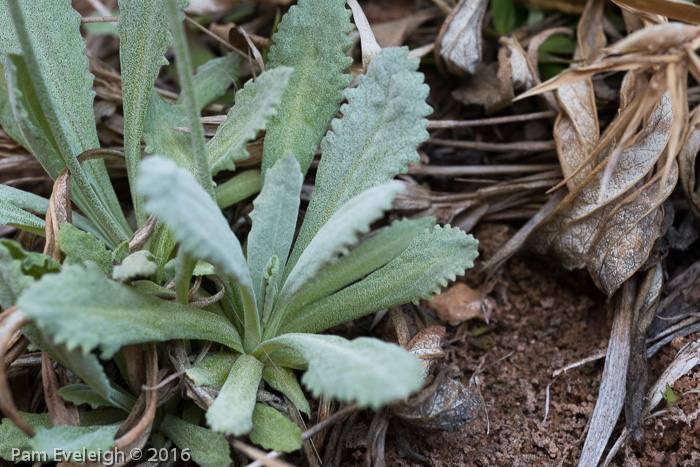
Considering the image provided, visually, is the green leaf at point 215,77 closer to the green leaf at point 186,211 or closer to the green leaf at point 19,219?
the green leaf at point 19,219

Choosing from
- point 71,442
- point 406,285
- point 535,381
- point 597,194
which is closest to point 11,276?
point 71,442

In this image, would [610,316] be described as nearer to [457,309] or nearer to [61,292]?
[457,309]

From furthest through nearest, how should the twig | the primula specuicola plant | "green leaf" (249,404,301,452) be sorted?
the twig
"green leaf" (249,404,301,452)
the primula specuicola plant

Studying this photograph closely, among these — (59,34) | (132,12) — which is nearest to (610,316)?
(132,12)

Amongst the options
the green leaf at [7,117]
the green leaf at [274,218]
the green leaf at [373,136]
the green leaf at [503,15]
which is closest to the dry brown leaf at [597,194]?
the green leaf at [373,136]

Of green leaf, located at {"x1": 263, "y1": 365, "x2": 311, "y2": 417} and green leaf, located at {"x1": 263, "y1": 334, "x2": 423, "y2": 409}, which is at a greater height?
green leaf, located at {"x1": 263, "y1": 334, "x2": 423, "y2": 409}

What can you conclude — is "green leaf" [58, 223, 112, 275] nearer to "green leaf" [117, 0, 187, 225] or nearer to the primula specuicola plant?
the primula specuicola plant

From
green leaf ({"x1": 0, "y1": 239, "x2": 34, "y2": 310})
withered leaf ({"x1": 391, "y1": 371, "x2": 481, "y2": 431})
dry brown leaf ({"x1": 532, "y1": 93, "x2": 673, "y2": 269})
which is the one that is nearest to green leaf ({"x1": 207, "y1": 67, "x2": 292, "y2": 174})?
green leaf ({"x1": 0, "y1": 239, "x2": 34, "y2": 310})

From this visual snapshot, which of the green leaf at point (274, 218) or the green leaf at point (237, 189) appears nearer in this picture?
the green leaf at point (274, 218)
